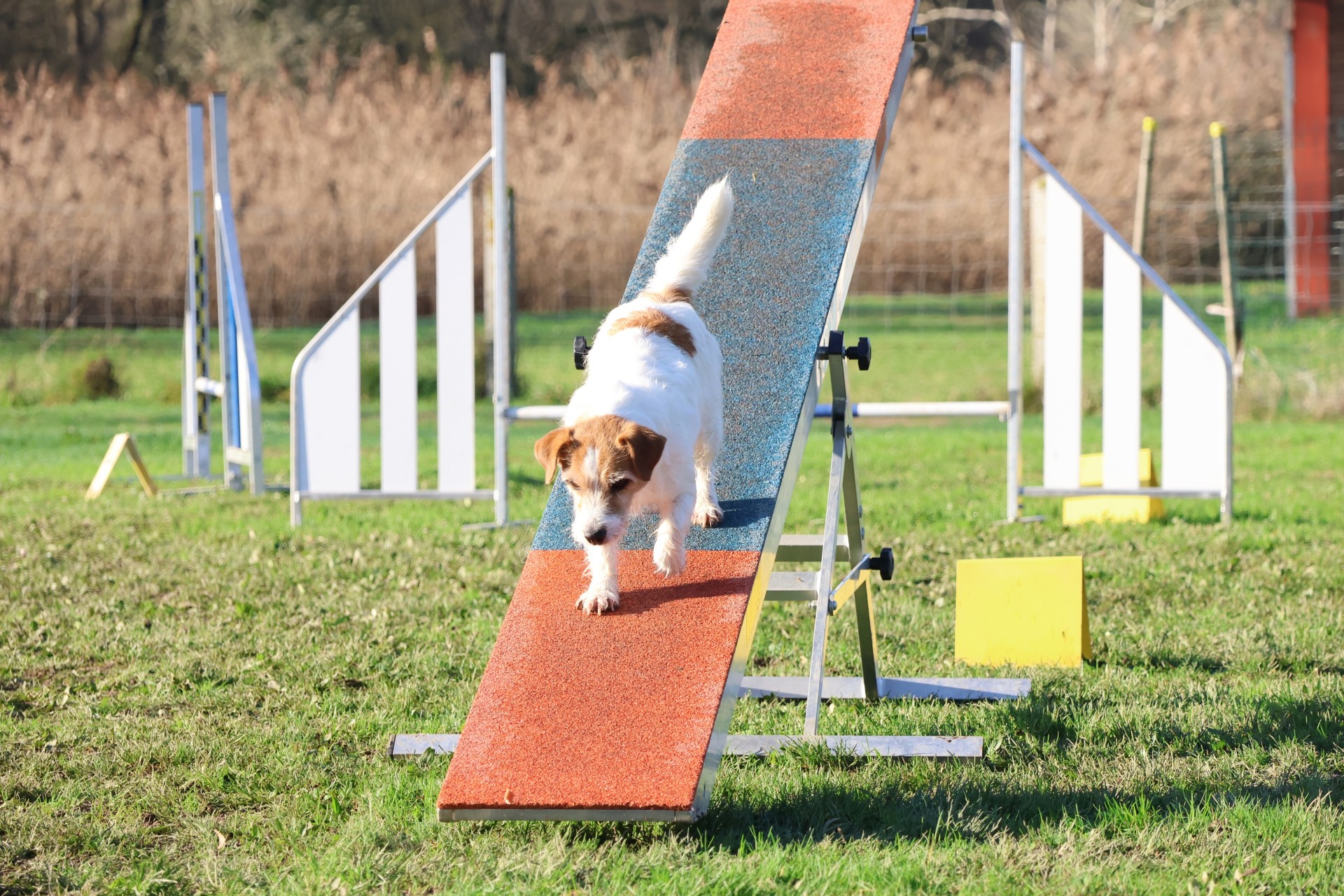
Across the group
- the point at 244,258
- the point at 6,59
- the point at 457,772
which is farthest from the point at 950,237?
the point at 6,59

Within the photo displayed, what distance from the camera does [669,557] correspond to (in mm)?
4004

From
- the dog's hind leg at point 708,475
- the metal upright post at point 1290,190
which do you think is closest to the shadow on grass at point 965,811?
the dog's hind leg at point 708,475

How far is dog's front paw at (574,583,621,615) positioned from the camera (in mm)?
3896

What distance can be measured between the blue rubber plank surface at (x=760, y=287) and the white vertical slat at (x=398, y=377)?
326 centimetres

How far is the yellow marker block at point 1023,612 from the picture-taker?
5.25 m

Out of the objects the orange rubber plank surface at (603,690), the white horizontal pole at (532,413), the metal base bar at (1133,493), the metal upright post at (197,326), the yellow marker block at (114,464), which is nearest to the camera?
the orange rubber plank surface at (603,690)

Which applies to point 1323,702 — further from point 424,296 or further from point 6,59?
point 6,59

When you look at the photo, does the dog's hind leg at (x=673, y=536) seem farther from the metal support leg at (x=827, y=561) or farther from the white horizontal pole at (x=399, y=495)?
the white horizontal pole at (x=399, y=495)

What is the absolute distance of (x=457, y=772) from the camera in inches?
137

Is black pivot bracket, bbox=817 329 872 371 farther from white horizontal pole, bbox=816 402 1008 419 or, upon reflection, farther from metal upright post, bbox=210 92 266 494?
metal upright post, bbox=210 92 266 494

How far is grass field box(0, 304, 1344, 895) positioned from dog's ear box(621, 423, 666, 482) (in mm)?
878

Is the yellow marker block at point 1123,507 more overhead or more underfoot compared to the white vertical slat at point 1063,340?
more underfoot

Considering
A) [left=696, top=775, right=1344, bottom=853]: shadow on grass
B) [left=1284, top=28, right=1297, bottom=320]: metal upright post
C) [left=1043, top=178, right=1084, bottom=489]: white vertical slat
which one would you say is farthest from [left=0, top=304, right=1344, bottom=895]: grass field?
[left=1284, top=28, right=1297, bottom=320]: metal upright post

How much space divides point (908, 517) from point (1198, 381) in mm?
1689
